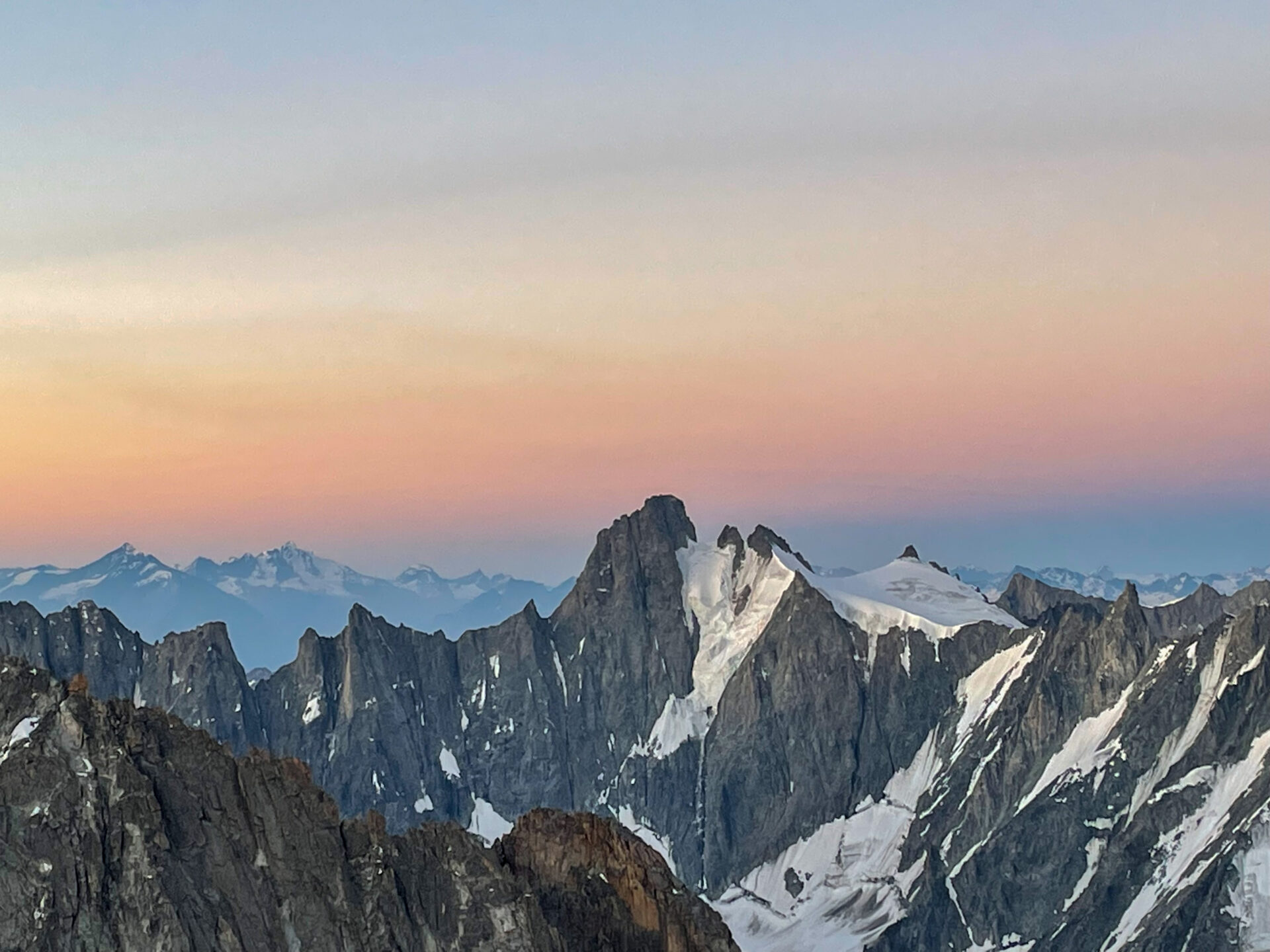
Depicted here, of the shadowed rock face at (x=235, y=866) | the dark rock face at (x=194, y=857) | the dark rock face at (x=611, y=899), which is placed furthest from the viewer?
the dark rock face at (x=611, y=899)

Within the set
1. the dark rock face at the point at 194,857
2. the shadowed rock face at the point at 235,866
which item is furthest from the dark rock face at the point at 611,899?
the dark rock face at the point at 194,857

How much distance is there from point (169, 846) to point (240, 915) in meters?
8.76

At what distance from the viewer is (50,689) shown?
545 ft

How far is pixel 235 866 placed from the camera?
169000mm

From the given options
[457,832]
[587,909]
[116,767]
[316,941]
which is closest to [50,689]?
[116,767]

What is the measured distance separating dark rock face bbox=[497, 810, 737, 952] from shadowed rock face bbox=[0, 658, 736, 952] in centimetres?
18

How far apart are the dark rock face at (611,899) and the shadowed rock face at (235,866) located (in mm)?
180

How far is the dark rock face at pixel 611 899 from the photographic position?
192000mm

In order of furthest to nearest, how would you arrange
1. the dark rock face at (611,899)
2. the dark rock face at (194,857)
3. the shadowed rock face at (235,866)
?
the dark rock face at (611,899) → the shadowed rock face at (235,866) → the dark rock face at (194,857)

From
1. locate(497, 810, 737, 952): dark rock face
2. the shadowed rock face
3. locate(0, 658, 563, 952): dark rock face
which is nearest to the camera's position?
locate(0, 658, 563, 952): dark rock face

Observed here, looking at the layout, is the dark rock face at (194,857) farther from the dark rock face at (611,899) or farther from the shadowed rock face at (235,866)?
the dark rock face at (611,899)

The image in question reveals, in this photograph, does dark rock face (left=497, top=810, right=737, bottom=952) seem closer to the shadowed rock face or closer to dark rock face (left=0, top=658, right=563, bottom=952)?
the shadowed rock face

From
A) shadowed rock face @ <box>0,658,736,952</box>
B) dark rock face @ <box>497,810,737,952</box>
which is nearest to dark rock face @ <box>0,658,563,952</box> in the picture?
shadowed rock face @ <box>0,658,736,952</box>

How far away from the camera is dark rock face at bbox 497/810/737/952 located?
192m
